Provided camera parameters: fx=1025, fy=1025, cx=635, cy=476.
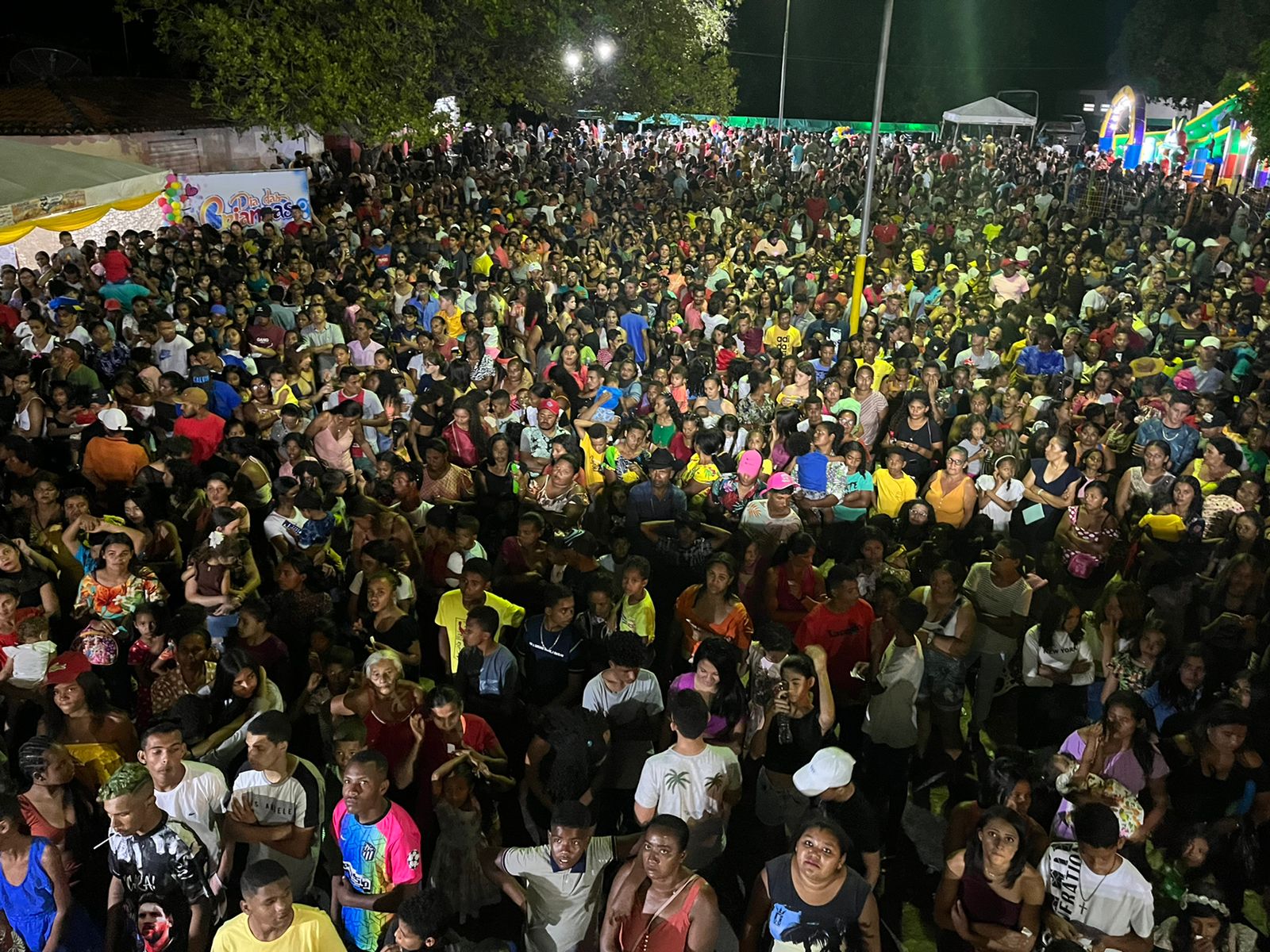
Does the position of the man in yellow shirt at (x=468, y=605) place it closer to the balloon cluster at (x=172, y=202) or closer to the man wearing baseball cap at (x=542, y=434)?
the man wearing baseball cap at (x=542, y=434)

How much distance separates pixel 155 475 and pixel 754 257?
10.1 m

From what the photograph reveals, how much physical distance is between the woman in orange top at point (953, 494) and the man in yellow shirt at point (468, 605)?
2971 mm

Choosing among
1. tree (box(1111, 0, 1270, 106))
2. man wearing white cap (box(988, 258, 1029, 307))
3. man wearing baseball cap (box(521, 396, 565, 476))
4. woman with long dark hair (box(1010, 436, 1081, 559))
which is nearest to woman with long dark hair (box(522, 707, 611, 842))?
man wearing baseball cap (box(521, 396, 565, 476))

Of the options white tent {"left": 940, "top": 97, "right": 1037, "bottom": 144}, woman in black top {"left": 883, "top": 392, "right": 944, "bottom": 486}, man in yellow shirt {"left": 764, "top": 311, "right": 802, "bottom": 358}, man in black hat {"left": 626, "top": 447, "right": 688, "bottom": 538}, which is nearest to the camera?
man in black hat {"left": 626, "top": 447, "right": 688, "bottom": 538}

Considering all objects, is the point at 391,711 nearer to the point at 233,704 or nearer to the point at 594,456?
the point at 233,704

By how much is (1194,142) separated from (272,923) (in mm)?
30762

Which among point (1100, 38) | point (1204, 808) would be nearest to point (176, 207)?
point (1204, 808)

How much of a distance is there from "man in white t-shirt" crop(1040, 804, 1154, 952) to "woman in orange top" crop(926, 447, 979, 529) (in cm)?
322

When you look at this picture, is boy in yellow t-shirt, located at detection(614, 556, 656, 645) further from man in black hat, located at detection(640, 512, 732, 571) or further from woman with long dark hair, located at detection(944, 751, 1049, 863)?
woman with long dark hair, located at detection(944, 751, 1049, 863)

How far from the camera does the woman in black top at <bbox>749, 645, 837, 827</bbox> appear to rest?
444cm

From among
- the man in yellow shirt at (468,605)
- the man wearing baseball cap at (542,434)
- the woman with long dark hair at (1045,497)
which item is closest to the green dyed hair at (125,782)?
the man in yellow shirt at (468,605)

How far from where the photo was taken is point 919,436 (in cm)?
775

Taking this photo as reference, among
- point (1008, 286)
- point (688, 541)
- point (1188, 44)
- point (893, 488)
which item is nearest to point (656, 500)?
point (688, 541)

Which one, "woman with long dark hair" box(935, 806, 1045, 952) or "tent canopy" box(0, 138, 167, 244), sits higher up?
"tent canopy" box(0, 138, 167, 244)
